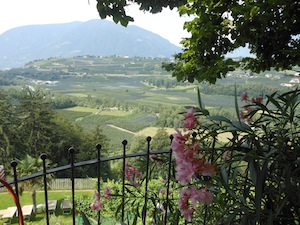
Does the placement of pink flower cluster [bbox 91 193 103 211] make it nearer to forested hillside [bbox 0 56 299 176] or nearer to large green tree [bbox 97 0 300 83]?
large green tree [bbox 97 0 300 83]

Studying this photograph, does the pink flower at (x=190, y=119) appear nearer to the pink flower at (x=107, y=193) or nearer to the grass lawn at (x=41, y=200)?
the pink flower at (x=107, y=193)

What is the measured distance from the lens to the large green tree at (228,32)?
1.68 m

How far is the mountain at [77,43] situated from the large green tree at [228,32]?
91.0 m

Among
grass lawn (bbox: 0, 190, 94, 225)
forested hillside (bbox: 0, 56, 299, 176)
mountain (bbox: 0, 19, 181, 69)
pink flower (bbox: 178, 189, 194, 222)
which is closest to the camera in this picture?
pink flower (bbox: 178, 189, 194, 222)

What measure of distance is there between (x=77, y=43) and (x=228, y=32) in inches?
4504

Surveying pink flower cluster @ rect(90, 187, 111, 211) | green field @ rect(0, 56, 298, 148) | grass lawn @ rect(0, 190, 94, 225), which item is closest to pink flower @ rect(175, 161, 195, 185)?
pink flower cluster @ rect(90, 187, 111, 211)

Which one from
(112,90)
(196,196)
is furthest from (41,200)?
(112,90)

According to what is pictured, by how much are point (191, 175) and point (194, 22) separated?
153 cm

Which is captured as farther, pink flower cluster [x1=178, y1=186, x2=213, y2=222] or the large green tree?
the large green tree

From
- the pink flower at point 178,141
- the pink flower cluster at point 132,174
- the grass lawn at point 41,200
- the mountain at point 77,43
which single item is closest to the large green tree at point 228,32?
the pink flower cluster at point 132,174

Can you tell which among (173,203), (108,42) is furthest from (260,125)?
(108,42)

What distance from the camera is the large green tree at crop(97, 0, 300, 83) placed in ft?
5.51

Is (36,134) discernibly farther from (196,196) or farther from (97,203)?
(196,196)

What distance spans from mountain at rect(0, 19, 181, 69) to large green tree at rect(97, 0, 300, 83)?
299 feet
